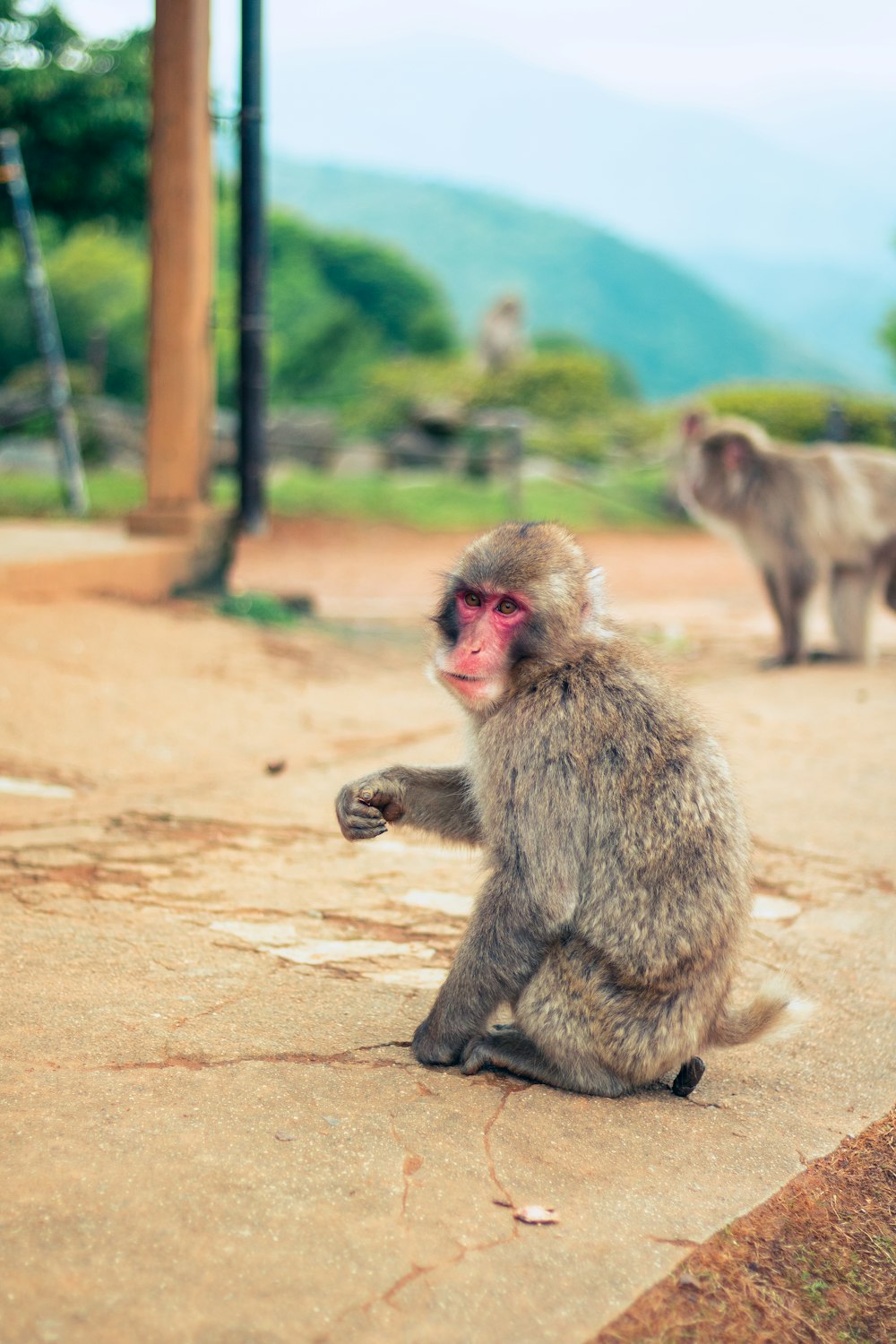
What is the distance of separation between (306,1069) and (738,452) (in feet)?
18.2

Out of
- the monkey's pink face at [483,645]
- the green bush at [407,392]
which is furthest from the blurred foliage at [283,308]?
the monkey's pink face at [483,645]

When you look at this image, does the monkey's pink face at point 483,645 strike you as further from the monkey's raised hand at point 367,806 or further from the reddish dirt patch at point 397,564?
the reddish dirt patch at point 397,564

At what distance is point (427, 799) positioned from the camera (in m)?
2.90

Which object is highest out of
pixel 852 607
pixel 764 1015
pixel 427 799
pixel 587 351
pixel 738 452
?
pixel 587 351

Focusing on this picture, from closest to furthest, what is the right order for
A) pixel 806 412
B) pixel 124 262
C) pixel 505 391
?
pixel 806 412 < pixel 505 391 < pixel 124 262

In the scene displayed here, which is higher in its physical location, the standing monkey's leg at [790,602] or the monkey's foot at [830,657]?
the standing monkey's leg at [790,602]

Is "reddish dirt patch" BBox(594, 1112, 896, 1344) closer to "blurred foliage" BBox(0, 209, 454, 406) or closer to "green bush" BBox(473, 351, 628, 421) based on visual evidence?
"green bush" BBox(473, 351, 628, 421)

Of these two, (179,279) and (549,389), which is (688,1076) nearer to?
(179,279)

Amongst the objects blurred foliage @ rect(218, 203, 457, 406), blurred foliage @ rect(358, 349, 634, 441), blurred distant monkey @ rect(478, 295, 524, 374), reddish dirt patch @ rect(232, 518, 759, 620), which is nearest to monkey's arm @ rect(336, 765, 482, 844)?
reddish dirt patch @ rect(232, 518, 759, 620)

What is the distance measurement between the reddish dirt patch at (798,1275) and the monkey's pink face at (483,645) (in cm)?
103

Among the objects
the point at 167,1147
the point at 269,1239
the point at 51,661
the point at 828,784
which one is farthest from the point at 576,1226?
the point at 51,661

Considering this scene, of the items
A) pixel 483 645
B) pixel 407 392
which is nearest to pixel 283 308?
pixel 407 392

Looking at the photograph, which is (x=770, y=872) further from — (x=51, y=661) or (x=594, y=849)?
(x=51, y=661)

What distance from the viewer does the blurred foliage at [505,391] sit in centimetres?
1734
